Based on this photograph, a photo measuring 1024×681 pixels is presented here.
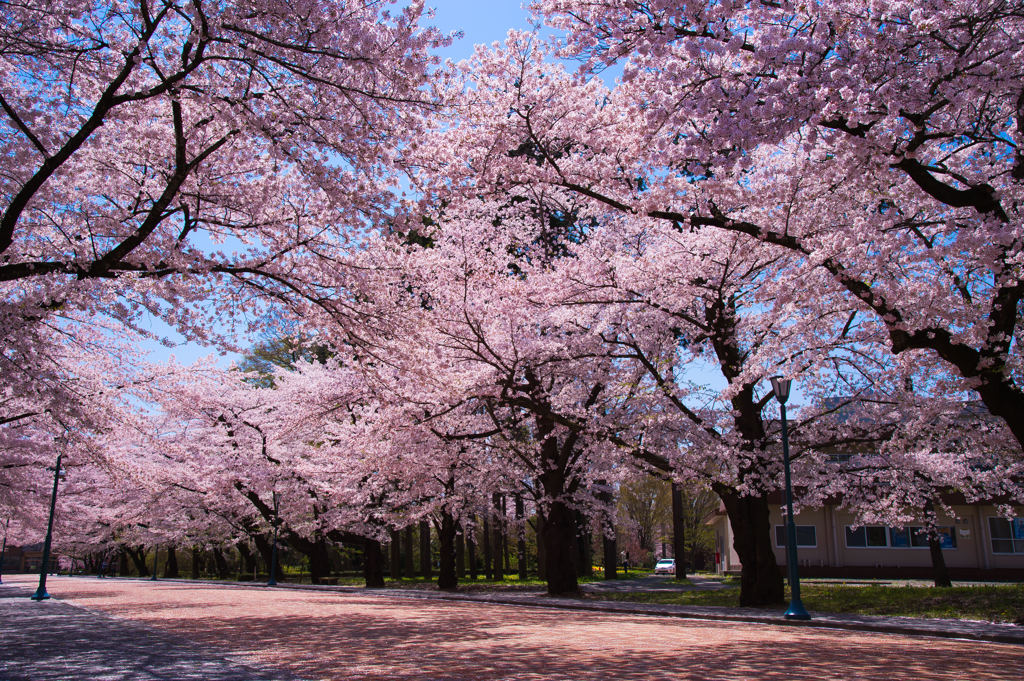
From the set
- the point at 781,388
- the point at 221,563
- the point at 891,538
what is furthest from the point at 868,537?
the point at 221,563

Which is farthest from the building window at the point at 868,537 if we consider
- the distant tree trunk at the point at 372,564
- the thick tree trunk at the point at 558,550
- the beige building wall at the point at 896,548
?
the distant tree trunk at the point at 372,564

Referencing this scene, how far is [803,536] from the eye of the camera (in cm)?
3428

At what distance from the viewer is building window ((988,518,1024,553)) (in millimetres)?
30516

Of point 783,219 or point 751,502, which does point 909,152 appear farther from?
point 751,502

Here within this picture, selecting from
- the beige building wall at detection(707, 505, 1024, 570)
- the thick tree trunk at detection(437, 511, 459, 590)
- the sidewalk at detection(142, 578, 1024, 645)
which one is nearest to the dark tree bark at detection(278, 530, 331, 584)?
the thick tree trunk at detection(437, 511, 459, 590)

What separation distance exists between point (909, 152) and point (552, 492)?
13.7m

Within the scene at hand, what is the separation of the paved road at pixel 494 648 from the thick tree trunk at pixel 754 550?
139 inches

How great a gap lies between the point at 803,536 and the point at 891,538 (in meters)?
3.96

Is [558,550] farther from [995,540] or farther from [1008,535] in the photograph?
[1008,535]

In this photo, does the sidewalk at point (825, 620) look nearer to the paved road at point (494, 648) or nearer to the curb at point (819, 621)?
the curb at point (819, 621)

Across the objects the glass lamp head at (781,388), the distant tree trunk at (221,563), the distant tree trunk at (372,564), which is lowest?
the distant tree trunk at (221,563)

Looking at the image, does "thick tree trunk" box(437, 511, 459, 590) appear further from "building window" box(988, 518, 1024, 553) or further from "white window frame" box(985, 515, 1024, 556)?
"building window" box(988, 518, 1024, 553)

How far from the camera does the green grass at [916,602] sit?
12.4 m

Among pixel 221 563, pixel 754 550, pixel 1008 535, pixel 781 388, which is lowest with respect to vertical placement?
pixel 221 563
